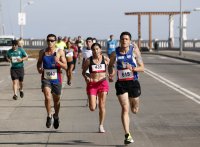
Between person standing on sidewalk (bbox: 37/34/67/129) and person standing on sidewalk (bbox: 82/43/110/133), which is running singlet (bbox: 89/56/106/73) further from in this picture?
person standing on sidewalk (bbox: 37/34/67/129)

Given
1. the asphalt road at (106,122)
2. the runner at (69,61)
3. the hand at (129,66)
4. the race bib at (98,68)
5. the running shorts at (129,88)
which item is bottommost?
the asphalt road at (106,122)

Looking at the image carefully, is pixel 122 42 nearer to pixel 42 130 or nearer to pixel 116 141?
pixel 116 141

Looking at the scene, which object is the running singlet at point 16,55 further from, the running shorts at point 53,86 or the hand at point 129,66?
the hand at point 129,66

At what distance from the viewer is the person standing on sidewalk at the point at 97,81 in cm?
1183

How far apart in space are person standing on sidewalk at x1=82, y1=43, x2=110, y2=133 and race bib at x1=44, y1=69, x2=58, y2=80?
0.61 metres

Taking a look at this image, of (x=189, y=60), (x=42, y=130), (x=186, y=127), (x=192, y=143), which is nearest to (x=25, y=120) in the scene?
(x=42, y=130)

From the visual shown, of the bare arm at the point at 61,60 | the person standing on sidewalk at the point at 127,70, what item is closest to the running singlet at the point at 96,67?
the bare arm at the point at 61,60

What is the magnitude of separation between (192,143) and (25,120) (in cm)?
441

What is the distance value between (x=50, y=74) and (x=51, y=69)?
0.35 ft

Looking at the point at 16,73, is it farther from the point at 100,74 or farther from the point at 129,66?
the point at 129,66

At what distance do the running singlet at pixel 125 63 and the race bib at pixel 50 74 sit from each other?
5.11 ft

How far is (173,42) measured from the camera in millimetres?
91938

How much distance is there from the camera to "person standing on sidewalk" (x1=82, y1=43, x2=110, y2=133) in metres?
Result: 11.8

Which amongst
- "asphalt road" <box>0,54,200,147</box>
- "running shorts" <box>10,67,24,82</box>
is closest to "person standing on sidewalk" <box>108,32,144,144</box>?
"asphalt road" <box>0,54,200,147</box>
